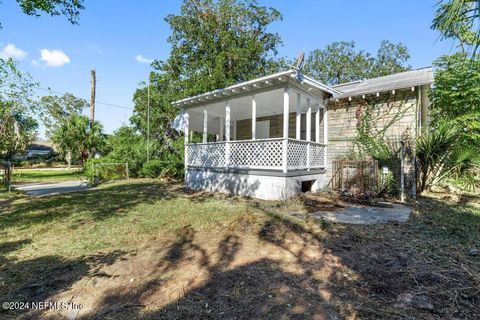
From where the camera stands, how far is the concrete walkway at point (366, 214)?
548cm

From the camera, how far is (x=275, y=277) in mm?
2998

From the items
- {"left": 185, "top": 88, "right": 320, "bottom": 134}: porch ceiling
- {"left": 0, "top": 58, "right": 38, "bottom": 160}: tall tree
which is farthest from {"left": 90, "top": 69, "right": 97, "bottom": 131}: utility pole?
{"left": 185, "top": 88, "right": 320, "bottom": 134}: porch ceiling

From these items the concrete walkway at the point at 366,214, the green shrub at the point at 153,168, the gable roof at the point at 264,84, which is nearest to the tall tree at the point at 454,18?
the concrete walkway at the point at 366,214

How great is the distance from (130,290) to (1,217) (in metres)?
5.82

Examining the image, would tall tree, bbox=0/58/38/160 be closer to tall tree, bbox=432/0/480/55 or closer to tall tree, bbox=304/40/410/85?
tall tree, bbox=432/0/480/55

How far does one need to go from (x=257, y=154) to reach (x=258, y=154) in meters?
0.04

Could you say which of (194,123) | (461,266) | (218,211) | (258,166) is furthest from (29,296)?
(194,123)

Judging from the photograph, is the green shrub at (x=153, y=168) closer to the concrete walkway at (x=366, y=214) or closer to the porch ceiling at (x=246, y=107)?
the porch ceiling at (x=246, y=107)

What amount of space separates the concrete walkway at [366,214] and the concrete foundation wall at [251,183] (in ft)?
5.46

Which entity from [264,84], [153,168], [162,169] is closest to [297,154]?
[264,84]

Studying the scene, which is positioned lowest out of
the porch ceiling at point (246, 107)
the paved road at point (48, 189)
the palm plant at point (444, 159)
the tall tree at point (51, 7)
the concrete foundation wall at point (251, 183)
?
the paved road at point (48, 189)

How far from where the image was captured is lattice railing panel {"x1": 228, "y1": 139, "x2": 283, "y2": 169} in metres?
7.75

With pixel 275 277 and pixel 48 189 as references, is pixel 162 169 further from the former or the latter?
pixel 275 277

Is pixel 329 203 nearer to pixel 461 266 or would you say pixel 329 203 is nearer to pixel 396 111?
pixel 461 266
